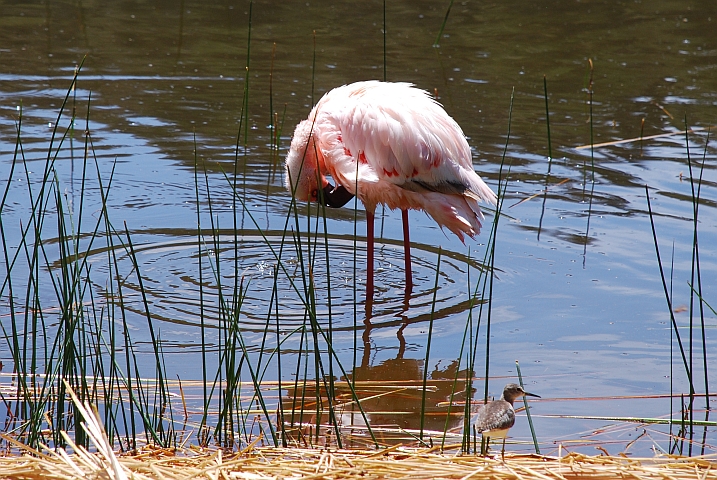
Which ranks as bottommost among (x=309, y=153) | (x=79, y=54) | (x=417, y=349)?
(x=417, y=349)

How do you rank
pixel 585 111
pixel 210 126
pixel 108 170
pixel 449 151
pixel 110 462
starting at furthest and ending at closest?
pixel 585 111
pixel 210 126
pixel 108 170
pixel 449 151
pixel 110 462

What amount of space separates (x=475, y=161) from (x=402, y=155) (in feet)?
7.92

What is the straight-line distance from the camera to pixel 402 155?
5.52 metres

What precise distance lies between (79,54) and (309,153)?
5.57 m

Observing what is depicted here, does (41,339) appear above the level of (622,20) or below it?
below

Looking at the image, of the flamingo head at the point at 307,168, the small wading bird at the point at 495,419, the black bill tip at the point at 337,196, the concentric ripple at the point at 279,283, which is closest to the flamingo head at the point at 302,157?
the flamingo head at the point at 307,168

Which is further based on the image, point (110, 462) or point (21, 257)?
point (21, 257)

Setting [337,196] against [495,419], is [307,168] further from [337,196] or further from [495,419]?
[495,419]

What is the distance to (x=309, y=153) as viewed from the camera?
231 inches

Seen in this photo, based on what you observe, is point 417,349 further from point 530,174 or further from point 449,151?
point 530,174

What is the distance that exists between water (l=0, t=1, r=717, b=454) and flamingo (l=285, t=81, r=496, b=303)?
1.54ft

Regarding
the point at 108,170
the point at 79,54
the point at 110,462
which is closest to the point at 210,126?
the point at 108,170

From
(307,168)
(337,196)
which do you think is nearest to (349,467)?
(307,168)

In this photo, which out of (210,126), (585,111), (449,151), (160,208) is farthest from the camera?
(585,111)
